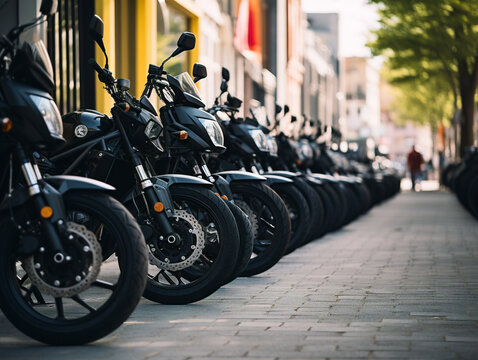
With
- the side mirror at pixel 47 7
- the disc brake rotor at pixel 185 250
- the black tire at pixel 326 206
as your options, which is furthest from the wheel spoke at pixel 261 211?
the black tire at pixel 326 206

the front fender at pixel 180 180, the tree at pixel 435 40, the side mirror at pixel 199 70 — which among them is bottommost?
the front fender at pixel 180 180

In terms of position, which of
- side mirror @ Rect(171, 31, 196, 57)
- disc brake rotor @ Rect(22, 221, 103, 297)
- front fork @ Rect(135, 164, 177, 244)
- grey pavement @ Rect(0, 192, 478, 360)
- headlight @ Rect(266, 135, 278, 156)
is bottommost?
grey pavement @ Rect(0, 192, 478, 360)

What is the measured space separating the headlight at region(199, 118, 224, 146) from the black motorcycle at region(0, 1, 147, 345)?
1.90m

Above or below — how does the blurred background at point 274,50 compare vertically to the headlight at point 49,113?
above

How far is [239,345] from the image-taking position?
465 centimetres

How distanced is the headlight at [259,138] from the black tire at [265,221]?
126 cm

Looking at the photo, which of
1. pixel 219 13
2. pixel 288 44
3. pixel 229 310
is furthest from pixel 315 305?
pixel 288 44

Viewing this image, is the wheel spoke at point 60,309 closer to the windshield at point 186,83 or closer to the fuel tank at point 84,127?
the fuel tank at point 84,127

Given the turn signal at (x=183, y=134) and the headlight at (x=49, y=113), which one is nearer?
the headlight at (x=49, y=113)

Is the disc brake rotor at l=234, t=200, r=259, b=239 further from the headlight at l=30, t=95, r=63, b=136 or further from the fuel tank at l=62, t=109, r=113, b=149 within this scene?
the headlight at l=30, t=95, r=63, b=136

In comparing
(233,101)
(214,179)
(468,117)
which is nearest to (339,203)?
(233,101)

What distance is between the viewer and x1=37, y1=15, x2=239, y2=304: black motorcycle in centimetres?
571

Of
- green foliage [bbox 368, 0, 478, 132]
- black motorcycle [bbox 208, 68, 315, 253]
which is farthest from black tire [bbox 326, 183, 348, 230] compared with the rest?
green foliage [bbox 368, 0, 478, 132]

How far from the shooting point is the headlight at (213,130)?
6.44 metres
